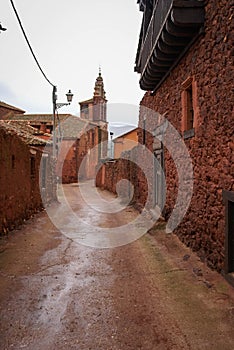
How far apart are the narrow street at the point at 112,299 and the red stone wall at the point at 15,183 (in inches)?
49.8

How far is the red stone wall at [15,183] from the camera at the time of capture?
7.51 metres

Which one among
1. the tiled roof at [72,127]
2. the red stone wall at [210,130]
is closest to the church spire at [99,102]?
the tiled roof at [72,127]

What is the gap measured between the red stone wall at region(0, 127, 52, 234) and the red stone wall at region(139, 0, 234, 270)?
14.5 ft

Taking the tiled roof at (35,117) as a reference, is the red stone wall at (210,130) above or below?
below

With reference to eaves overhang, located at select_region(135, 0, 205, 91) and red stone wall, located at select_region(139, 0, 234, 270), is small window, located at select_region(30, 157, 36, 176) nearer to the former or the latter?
eaves overhang, located at select_region(135, 0, 205, 91)

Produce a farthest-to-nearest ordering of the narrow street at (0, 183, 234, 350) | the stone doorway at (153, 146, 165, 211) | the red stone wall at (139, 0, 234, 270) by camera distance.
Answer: the stone doorway at (153, 146, 165, 211)
the red stone wall at (139, 0, 234, 270)
the narrow street at (0, 183, 234, 350)

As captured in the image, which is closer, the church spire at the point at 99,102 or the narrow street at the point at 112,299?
the narrow street at the point at 112,299

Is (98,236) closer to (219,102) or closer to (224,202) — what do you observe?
(224,202)

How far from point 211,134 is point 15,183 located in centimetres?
565

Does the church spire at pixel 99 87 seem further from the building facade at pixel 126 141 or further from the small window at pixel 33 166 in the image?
the small window at pixel 33 166

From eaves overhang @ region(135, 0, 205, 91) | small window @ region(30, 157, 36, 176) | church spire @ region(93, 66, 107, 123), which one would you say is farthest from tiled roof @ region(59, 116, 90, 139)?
eaves overhang @ region(135, 0, 205, 91)

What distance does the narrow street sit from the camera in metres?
3.11

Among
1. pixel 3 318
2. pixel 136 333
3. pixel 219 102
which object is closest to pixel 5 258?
pixel 3 318

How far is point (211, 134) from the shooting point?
514 cm
